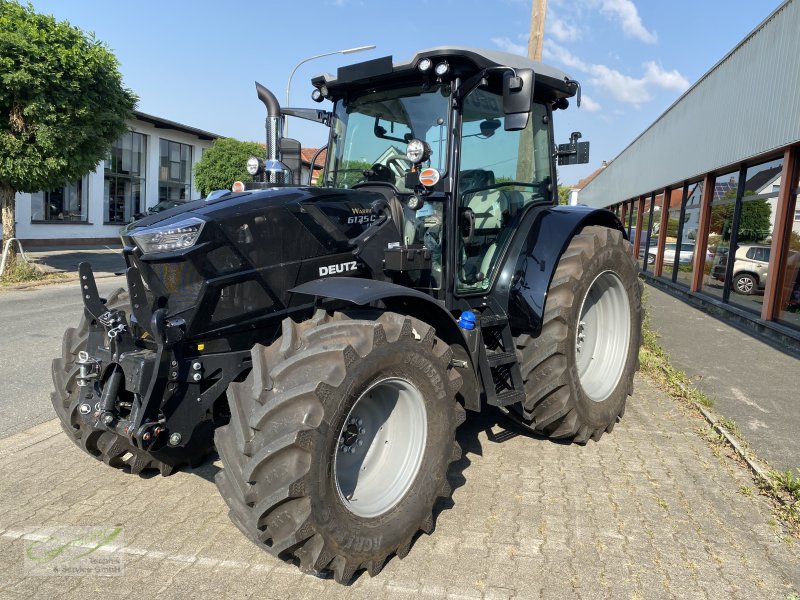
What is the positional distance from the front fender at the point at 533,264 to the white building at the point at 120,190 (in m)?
19.9

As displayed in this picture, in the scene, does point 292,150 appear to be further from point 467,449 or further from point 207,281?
point 467,449

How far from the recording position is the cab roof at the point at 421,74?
11.9ft

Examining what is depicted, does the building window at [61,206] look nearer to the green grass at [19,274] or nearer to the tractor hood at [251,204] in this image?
the green grass at [19,274]

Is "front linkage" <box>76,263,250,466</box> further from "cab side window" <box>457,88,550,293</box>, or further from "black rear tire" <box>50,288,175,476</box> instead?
"cab side window" <box>457,88,550,293</box>

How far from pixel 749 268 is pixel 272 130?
9.06 meters

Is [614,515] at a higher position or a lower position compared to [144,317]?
lower

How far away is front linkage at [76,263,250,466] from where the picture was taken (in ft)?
9.14

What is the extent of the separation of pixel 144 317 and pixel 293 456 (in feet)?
3.31

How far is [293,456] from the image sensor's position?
8.05ft

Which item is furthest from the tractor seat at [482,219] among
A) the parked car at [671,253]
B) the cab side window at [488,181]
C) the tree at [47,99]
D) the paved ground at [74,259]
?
the paved ground at [74,259]

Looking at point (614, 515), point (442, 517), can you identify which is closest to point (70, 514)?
point (442, 517)

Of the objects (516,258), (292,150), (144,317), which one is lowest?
(144,317)

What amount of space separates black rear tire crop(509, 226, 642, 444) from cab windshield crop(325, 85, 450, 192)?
1.24 meters

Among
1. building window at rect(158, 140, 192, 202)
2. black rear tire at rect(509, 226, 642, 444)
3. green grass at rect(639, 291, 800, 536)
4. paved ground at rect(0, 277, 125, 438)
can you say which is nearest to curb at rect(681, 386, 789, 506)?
green grass at rect(639, 291, 800, 536)
